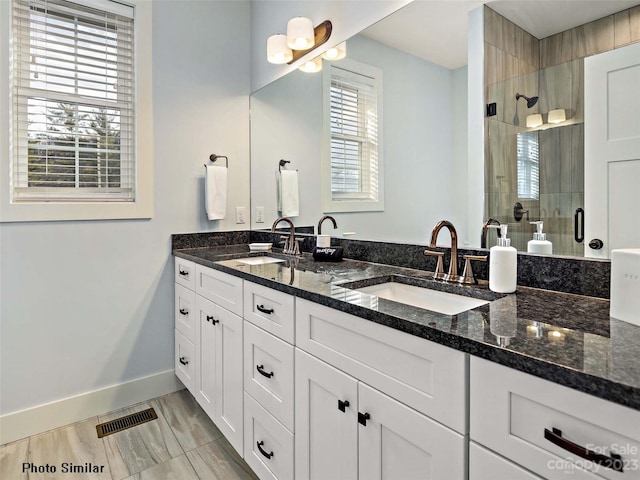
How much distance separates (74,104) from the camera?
2.11 m

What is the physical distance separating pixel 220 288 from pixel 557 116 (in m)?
1.46

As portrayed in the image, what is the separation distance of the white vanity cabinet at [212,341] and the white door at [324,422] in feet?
1.47

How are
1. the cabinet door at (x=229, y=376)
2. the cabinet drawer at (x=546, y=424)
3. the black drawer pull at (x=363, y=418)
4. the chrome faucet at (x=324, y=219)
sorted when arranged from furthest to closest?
the chrome faucet at (x=324, y=219), the cabinet door at (x=229, y=376), the black drawer pull at (x=363, y=418), the cabinet drawer at (x=546, y=424)

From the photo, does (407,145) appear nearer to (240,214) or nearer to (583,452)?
(583,452)

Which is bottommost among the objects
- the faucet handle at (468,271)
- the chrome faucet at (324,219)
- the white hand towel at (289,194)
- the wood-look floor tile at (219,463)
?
the wood-look floor tile at (219,463)

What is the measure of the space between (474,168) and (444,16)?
0.61 metres

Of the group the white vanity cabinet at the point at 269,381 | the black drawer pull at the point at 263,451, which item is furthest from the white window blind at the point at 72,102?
the black drawer pull at the point at 263,451

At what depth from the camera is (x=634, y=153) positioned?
101 centimetres

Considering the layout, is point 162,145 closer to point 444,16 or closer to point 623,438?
point 444,16

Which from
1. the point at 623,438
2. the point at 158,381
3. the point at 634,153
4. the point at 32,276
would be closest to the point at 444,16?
the point at 634,153

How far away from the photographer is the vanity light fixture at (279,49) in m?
2.26

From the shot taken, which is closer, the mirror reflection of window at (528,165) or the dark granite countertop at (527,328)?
the dark granite countertop at (527,328)

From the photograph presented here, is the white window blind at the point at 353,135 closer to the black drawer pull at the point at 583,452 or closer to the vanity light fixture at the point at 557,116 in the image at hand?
the vanity light fixture at the point at 557,116

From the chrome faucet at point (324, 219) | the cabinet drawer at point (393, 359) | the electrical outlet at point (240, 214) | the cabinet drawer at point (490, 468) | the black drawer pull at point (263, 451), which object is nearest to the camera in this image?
the cabinet drawer at point (490, 468)
